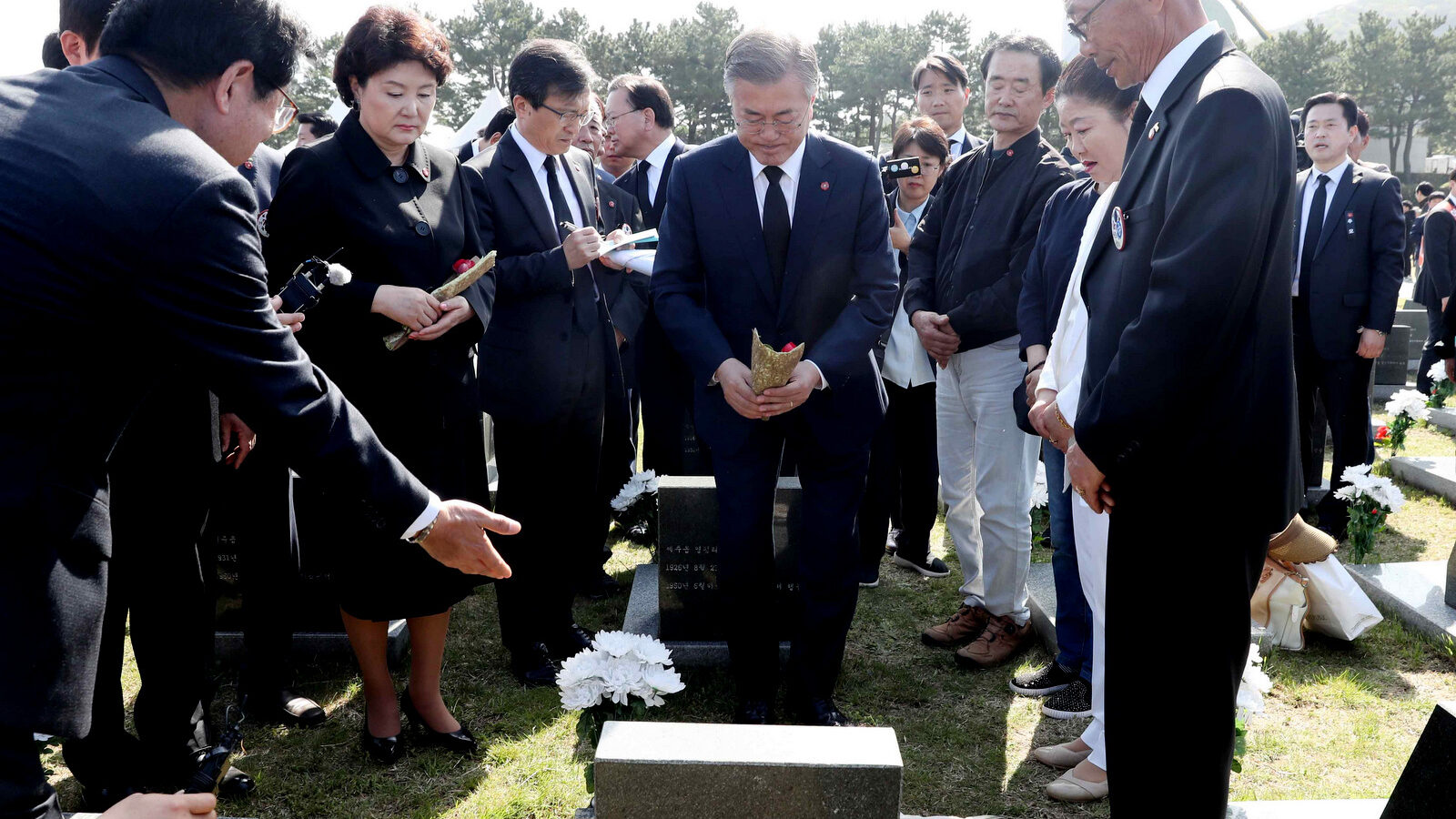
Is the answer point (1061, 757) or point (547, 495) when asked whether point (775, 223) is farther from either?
point (1061, 757)

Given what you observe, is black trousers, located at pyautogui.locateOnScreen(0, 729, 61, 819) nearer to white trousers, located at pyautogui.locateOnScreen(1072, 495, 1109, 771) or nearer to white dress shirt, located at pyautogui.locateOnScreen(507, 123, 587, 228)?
white trousers, located at pyautogui.locateOnScreen(1072, 495, 1109, 771)

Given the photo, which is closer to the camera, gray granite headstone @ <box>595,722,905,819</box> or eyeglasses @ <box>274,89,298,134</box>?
eyeglasses @ <box>274,89,298,134</box>

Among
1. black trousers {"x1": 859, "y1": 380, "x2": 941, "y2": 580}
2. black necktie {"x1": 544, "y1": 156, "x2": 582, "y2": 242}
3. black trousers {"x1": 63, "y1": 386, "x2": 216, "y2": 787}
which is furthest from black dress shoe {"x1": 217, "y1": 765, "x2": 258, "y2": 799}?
black trousers {"x1": 859, "y1": 380, "x2": 941, "y2": 580}

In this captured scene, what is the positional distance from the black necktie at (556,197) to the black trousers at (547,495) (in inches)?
16.0

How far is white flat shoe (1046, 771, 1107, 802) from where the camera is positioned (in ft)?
10.3

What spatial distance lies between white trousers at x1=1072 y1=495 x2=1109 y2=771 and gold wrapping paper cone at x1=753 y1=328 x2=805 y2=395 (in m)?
0.98

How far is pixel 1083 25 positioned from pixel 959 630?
2794 millimetres

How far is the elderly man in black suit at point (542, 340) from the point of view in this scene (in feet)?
12.8

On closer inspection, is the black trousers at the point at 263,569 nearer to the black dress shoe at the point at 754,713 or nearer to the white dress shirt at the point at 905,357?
the black dress shoe at the point at 754,713

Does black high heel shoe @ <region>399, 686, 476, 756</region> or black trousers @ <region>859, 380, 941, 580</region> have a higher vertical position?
black trousers @ <region>859, 380, 941, 580</region>

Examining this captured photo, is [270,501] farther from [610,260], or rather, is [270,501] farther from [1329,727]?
[1329,727]

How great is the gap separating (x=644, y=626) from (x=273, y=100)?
2.91 meters

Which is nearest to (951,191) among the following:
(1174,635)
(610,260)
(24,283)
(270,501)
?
(610,260)

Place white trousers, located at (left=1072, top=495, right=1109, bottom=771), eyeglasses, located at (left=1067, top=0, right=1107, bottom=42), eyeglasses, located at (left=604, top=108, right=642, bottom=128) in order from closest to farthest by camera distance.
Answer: eyeglasses, located at (left=1067, top=0, right=1107, bottom=42), white trousers, located at (left=1072, top=495, right=1109, bottom=771), eyeglasses, located at (left=604, top=108, right=642, bottom=128)
